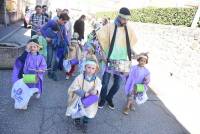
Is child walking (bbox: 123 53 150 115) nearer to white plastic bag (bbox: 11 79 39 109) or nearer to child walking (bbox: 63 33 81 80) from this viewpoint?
white plastic bag (bbox: 11 79 39 109)

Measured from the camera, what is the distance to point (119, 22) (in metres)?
5.48

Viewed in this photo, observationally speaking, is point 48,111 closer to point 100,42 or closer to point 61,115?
point 61,115

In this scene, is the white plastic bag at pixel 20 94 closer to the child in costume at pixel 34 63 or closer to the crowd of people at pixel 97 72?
the crowd of people at pixel 97 72

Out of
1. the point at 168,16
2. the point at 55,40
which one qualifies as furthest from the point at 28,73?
the point at 168,16

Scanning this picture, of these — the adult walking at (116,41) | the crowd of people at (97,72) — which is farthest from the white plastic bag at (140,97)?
the adult walking at (116,41)

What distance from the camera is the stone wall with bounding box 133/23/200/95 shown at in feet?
30.1

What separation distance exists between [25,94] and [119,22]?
2.24 meters

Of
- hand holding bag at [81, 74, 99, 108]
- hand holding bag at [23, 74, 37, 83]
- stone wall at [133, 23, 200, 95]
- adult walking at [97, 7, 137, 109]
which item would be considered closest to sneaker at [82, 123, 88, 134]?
hand holding bag at [81, 74, 99, 108]

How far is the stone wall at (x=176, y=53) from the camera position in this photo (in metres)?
9.19

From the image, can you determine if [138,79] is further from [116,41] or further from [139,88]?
[116,41]

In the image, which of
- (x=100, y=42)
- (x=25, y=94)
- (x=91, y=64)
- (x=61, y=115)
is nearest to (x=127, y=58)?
(x=100, y=42)

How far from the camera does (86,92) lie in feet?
15.8

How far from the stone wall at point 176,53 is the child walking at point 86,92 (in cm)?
486

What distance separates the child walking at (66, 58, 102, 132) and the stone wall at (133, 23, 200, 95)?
191 inches
